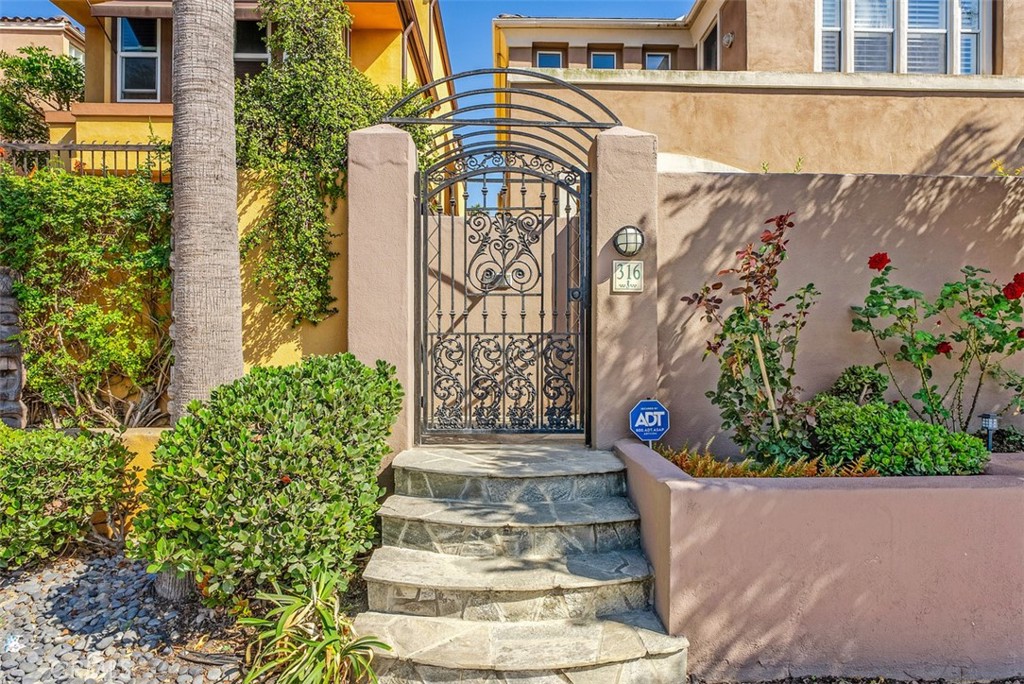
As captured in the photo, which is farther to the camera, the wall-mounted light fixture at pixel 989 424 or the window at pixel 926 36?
the window at pixel 926 36

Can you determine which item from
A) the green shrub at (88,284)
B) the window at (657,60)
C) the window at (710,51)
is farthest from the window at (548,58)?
the green shrub at (88,284)

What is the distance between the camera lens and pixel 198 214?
14.4 feet

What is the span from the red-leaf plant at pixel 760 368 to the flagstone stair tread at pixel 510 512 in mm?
1340

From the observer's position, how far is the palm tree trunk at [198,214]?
4371 mm

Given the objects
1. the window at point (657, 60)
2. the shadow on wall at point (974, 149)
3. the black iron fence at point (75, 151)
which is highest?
the window at point (657, 60)

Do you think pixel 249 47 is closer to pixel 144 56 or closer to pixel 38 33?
pixel 144 56

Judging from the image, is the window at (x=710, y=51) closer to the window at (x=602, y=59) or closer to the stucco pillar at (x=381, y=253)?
the window at (x=602, y=59)

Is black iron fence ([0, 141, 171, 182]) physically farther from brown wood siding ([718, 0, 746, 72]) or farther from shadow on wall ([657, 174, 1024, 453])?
brown wood siding ([718, 0, 746, 72])

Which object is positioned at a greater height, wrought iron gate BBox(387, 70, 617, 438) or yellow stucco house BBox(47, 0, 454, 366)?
yellow stucco house BBox(47, 0, 454, 366)

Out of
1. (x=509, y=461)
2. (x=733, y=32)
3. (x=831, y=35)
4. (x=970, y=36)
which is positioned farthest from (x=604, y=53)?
(x=509, y=461)

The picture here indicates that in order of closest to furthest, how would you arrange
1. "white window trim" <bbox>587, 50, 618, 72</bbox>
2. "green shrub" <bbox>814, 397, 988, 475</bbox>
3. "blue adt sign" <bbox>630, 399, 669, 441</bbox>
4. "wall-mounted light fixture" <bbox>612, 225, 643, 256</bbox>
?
"green shrub" <bbox>814, 397, 988, 475</bbox>, "blue adt sign" <bbox>630, 399, 669, 441</bbox>, "wall-mounted light fixture" <bbox>612, 225, 643, 256</bbox>, "white window trim" <bbox>587, 50, 618, 72</bbox>

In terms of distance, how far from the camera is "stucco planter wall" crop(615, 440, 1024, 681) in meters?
3.61

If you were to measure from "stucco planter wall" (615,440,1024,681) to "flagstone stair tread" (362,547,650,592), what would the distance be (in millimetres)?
422

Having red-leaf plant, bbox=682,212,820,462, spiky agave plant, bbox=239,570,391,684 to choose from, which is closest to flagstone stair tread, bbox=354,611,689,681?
spiky agave plant, bbox=239,570,391,684
